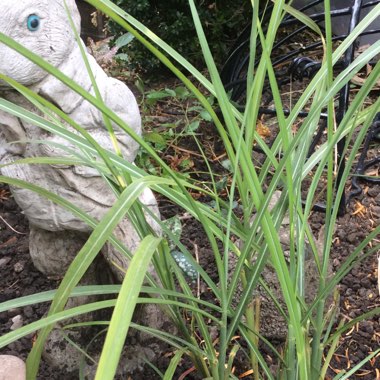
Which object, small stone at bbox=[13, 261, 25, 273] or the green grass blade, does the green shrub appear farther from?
the green grass blade

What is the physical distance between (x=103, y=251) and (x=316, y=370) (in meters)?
0.56

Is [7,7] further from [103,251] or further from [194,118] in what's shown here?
[194,118]

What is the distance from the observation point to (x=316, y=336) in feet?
3.68

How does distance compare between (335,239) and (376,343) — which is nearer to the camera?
(376,343)

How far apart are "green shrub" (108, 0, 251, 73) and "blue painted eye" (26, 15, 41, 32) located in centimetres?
144

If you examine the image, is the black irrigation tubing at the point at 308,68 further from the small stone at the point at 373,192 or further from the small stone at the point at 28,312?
the small stone at the point at 28,312

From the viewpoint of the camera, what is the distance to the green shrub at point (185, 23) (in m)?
2.61

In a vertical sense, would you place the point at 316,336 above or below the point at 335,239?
above

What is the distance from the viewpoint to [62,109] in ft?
4.21

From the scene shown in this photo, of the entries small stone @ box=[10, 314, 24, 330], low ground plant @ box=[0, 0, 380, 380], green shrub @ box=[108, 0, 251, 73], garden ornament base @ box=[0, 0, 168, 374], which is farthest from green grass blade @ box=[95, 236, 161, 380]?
green shrub @ box=[108, 0, 251, 73]

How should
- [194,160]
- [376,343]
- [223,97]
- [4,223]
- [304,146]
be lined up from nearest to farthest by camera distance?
[223,97], [304,146], [376,343], [4,223], [194,160]

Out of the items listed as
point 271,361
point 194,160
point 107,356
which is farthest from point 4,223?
point 107,356

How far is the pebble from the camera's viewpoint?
1.35m

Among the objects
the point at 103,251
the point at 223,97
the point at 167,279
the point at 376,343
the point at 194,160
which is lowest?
the point at 376,343
